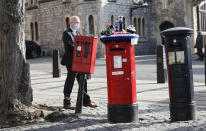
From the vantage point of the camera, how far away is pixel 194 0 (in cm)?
2856

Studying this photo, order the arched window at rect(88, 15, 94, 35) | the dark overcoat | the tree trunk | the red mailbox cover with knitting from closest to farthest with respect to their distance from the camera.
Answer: the tree trunk, the red mailbox cover with knitting, the dark overcoat, the arched window at rect(88, 15, 94, 35)

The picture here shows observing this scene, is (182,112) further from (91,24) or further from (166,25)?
(166,25)

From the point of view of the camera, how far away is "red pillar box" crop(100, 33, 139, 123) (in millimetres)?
5492

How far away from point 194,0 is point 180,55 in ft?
80.5

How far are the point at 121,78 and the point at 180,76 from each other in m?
0.90

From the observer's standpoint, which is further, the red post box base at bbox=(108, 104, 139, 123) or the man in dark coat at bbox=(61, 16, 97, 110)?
the man in dark coat at bbox=(61, 16, 97, 110)

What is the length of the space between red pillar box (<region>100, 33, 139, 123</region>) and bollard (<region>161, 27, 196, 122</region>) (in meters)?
0.59

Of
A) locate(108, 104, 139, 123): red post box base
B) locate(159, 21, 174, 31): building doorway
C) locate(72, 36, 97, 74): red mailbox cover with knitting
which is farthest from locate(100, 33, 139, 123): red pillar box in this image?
locate(159, 21, 174, 31): building doorway

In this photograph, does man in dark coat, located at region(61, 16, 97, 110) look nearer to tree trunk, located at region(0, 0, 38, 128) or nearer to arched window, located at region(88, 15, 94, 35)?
tree trunk, located at region(0, 0, 38, 128)

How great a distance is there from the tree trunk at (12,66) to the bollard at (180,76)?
2339mm

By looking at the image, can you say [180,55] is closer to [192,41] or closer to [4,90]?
[4,90]

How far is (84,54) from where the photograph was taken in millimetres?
6105

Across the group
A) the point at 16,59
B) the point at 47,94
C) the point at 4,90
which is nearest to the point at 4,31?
the point at 16,59

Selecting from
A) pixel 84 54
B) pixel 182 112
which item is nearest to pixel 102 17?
pixel 84 54
